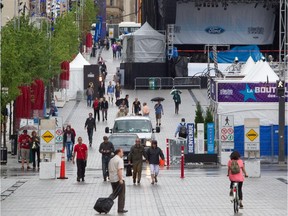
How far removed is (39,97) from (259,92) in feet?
35.1

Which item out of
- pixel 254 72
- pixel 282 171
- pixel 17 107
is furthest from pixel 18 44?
pixel 282 171

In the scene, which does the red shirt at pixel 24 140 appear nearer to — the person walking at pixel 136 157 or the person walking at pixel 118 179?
the person walking at pixel 136 157

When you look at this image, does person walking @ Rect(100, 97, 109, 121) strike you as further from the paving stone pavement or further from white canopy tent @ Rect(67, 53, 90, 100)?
the paving stone pavement

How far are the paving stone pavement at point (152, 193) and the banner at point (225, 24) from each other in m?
42.4

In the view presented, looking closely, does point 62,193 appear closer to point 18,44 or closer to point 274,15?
point 18,44

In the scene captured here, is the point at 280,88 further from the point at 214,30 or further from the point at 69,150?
the point at 214,30

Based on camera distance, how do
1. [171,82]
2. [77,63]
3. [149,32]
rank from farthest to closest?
1. [149,32]
2. [171,82]
3. [77,63]

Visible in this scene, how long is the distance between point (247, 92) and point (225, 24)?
1702 inches

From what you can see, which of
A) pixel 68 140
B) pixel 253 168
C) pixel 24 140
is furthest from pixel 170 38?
pixel 253 168

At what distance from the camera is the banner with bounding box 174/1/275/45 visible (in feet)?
272

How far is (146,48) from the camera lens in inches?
3061

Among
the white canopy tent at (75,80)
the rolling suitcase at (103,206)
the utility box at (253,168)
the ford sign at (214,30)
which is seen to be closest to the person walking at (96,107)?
the white canopy tent at (75,80)

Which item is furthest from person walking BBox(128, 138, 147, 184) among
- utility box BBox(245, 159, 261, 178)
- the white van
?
the white van

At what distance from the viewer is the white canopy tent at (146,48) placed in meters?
77.3
